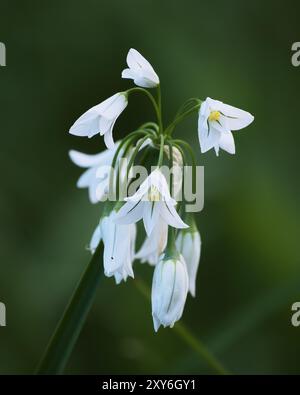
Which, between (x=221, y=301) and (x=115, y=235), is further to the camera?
(x=221, y=301)

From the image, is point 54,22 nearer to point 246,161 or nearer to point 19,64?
point 19,64

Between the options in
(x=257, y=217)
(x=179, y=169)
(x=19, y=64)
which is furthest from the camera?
(x=19, y=64)

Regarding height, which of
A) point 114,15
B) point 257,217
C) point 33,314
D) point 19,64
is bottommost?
point 33,314

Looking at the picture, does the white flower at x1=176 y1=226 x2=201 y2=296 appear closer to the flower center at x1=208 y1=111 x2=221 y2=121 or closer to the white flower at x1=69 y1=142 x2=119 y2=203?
the white flower at x1=69 y1=142 x2=119 y2=203

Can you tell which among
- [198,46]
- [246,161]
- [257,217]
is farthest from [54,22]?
[257,217]

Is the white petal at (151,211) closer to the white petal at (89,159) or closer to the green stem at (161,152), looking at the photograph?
the green stem at (161,152)

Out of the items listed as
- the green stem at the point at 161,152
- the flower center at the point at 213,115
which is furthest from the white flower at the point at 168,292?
the flower center at the point at 213,115

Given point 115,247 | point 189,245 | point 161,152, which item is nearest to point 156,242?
point 189,245
